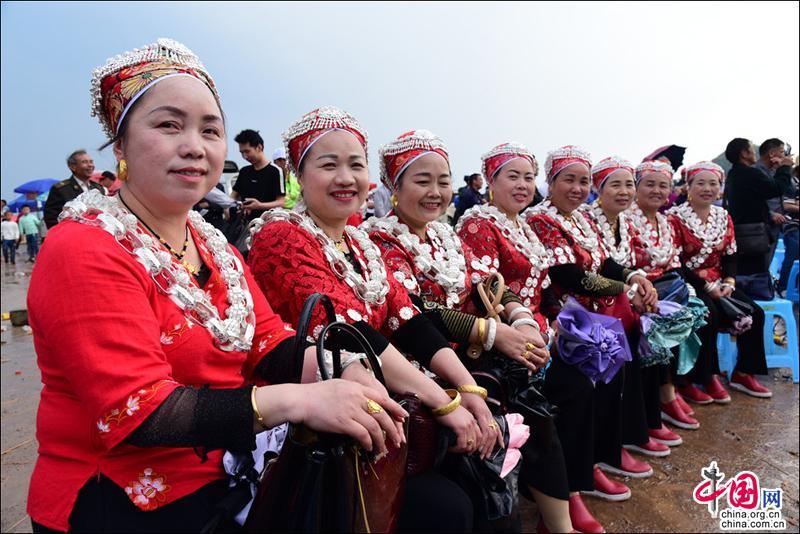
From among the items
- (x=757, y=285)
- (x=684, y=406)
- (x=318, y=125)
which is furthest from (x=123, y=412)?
(x=757, y=285)

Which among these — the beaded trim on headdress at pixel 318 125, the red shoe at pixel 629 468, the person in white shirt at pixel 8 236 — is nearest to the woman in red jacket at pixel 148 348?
the beaded trim on headdress at pixel 318 125

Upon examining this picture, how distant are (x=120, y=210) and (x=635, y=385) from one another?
10.8ft

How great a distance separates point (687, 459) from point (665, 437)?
241mm

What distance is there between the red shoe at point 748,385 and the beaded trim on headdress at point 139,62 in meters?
5.25

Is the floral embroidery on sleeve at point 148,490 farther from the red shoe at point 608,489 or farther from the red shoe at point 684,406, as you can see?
the red shoe at point 684,406

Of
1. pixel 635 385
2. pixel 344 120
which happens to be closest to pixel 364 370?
pixel 344 120

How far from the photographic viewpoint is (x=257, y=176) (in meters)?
5.16

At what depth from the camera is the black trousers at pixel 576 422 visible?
2.69m

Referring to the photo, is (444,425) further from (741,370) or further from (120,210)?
(741,370)

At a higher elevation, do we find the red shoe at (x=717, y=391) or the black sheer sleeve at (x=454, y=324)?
the black sheer sleeve at (x=454, y=324)

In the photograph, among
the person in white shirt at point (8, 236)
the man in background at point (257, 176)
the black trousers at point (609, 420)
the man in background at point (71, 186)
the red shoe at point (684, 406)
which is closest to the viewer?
the black trousers at point (609, 420)

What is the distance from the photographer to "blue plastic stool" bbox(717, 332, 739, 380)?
482cm

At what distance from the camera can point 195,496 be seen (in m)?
1.28

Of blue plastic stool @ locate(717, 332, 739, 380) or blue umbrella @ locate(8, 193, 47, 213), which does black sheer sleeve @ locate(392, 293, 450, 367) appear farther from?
blue umbrella @ locate(8, 193, 47, 213)
